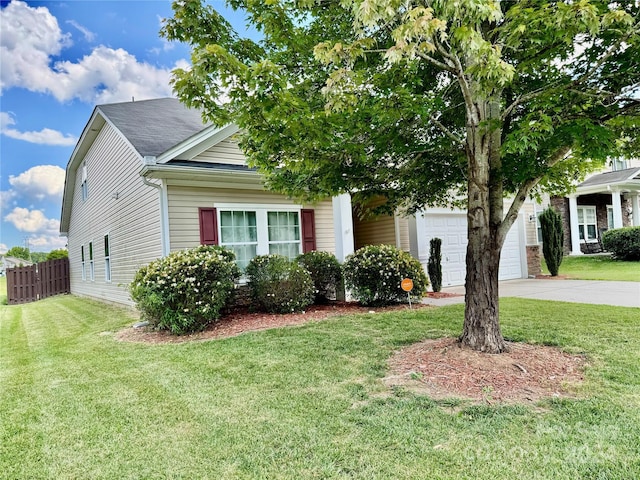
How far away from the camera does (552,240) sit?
13.2 meters

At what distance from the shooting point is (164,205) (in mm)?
8094

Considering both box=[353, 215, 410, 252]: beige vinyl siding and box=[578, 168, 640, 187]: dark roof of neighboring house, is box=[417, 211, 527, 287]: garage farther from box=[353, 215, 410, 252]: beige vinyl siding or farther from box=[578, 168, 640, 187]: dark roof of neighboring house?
box=[578, 168, 640, 187]: dark roof of neighboring house

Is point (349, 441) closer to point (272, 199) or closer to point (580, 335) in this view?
point (580, 335)

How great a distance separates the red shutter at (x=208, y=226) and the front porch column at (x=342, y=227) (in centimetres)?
280

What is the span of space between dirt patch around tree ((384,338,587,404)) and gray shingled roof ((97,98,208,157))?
624cm

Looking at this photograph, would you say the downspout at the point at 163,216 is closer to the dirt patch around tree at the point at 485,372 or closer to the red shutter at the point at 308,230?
the red shutter at the point at 308,230

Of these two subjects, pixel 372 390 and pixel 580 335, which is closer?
pixel 372 390

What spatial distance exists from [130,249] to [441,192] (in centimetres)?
819

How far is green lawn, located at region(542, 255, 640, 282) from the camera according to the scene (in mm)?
12016

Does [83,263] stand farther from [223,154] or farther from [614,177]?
[614,177]

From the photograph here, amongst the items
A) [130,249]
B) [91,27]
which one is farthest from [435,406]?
[91,27]

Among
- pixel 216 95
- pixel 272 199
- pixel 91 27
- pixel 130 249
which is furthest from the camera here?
pixel 91 27

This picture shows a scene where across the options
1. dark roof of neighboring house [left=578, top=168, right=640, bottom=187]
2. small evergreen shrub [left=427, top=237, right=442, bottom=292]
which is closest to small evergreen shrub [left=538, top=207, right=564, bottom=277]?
small evergreen shrub [left=427, top=237, right=442, bottom=292]

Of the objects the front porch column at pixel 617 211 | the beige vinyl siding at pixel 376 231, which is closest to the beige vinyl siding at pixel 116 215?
the beige vinyl siding at pixel 376 231
